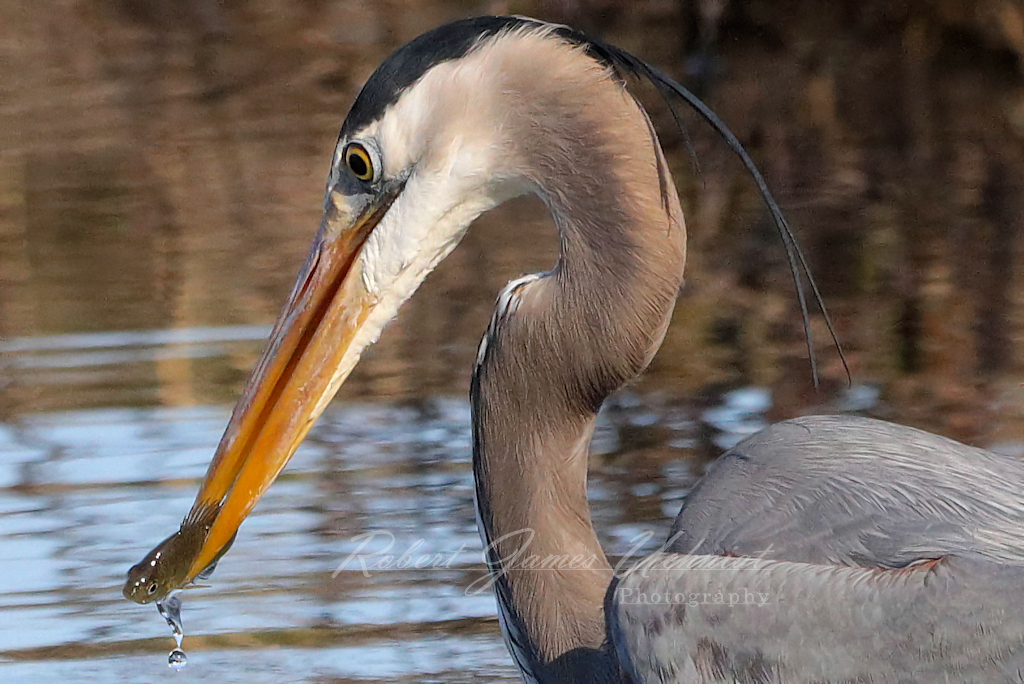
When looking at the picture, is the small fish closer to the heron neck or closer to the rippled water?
the heron neck

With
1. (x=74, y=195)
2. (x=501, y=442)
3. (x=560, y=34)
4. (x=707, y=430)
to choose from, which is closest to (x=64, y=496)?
(x=707, y=430)

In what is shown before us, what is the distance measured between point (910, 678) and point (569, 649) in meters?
0.78

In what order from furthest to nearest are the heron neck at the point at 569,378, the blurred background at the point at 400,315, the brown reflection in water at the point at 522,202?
the brown reflection in water at the point at 522,202 < the blurred background at the point at 400,315 < the heron neck at the point at 569,378

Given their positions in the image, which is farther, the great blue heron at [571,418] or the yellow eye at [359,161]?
the yellow eye at [359,161]

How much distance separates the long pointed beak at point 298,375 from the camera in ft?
11.5

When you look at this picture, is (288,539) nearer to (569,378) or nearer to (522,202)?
(569,378)

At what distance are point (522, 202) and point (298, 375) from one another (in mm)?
6309

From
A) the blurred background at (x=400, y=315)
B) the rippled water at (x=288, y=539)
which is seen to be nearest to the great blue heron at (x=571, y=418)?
the blurred background at (x=400, y=315)

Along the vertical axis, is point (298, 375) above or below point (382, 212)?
below

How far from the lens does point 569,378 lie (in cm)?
342

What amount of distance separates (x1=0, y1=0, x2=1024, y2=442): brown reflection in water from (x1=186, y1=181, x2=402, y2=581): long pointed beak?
2875 mm

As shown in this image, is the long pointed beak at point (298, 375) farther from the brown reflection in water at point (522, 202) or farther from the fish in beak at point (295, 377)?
the brown reflection in water at point (522, 202)
